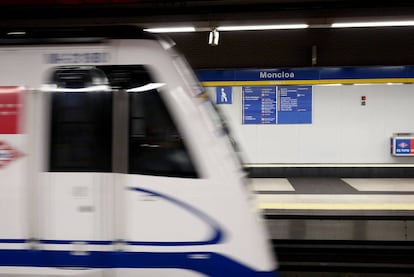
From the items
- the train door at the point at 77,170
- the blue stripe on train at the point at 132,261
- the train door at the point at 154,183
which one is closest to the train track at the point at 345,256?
the blue stripe on train at the point at 132,261

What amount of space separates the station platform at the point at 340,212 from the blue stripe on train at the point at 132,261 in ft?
12.4

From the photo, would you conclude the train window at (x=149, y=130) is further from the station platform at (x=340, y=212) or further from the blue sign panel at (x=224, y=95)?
the blue sign panel at (x=224, y=95)

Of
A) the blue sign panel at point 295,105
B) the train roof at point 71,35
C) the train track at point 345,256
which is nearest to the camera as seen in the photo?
the train roof at point 71,35

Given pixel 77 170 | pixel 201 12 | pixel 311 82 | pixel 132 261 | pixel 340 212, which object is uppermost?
pixel 201 12

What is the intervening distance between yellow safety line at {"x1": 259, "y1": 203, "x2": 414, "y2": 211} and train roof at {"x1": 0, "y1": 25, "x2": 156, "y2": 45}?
4926 millimetres

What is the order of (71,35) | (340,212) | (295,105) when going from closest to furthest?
(71,35) < (340,212) < (295,105)

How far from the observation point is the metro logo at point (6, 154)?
119 inches

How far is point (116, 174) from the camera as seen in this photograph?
2.97m

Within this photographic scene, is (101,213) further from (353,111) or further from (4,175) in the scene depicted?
(353,111)

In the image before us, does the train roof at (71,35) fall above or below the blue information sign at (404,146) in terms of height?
above

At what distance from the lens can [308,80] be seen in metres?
10.2

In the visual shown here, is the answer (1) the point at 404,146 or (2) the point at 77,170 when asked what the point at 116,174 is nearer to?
(2) the point at 77,170

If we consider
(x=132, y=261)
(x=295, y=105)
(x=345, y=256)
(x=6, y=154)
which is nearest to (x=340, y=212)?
(x=345, y=256)

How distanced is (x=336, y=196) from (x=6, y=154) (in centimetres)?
674
